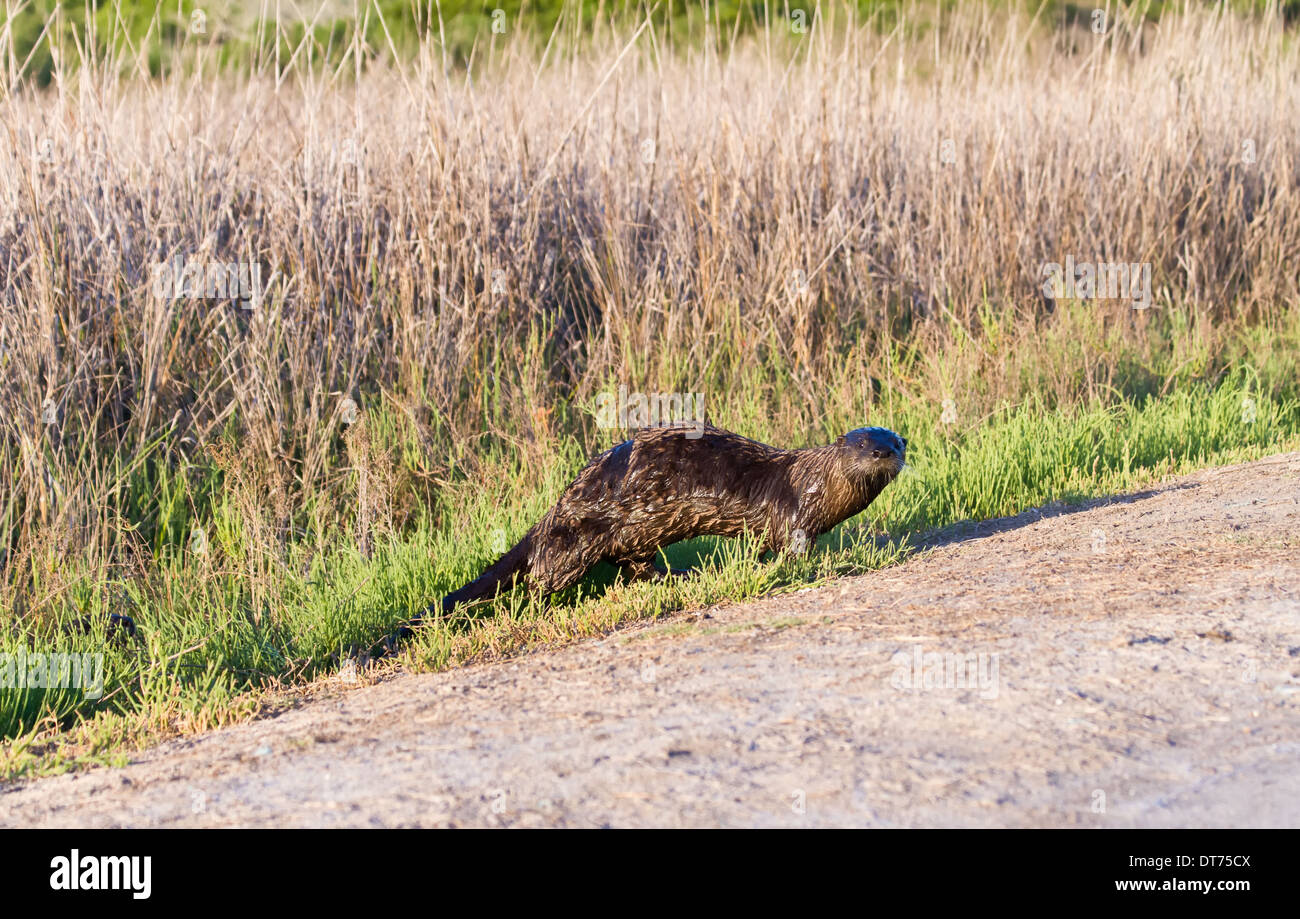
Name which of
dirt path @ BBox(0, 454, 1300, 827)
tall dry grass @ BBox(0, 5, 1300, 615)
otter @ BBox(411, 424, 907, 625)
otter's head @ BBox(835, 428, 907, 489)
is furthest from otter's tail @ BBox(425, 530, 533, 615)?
otter's head @ BBox(835, 428, 907, 489)

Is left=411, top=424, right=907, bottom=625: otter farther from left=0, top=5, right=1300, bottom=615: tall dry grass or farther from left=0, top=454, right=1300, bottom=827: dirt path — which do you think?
left=0, top=5, right=1300, bottom=615: tall dry grass

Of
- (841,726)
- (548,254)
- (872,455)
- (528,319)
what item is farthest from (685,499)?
(548,254)

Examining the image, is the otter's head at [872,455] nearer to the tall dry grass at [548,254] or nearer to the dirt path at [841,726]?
the dirt path at [841,726]

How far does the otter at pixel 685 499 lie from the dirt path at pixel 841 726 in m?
0.40

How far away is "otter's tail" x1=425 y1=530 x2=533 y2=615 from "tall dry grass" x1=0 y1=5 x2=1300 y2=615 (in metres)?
0.95

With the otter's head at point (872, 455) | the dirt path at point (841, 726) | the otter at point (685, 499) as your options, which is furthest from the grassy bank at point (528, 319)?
the dirt path at point (841, 726)

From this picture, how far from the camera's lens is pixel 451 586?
495 centimetres

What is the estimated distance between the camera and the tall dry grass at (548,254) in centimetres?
584

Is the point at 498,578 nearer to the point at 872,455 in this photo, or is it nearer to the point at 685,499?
the point at 685,499

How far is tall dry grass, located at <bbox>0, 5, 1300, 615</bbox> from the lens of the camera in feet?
19.2

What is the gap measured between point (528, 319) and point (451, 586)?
2.45m

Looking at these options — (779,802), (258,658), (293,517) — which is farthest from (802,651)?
(293,517)

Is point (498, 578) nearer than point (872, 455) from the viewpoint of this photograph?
No

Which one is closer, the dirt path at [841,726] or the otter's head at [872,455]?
the dirt path at [841,726]
